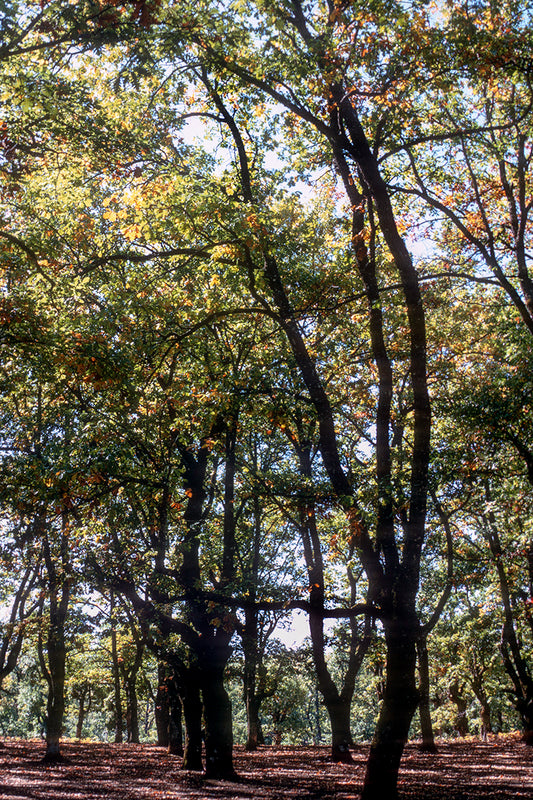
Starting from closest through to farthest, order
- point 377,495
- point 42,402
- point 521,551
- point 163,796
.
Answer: point 377,495 → point 163,796 → point 521,551 → point 42,402

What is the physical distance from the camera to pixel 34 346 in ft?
43.3

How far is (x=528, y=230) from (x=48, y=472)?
1650 cm

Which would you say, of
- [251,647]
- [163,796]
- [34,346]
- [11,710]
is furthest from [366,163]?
[11,710]

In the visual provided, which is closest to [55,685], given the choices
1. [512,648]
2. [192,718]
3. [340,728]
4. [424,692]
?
[192,718]

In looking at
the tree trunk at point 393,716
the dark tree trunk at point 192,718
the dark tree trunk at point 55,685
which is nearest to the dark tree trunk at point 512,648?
the dark tree trunk at point 192,718

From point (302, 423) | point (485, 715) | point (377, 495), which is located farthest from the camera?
point (485, 715)

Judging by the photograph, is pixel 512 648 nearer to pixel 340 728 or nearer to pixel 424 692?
pixel 424 692

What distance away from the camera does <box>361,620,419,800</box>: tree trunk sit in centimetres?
1054

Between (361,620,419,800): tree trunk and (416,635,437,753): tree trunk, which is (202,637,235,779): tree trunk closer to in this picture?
(361,620,419,800): tree trunk

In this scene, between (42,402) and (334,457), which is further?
(42,402)

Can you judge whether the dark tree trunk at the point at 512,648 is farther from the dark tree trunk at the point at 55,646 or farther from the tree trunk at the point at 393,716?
the dark tree trunk at the point at 55,646

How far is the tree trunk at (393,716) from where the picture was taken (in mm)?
10539

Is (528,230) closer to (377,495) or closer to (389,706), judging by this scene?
(377,495)

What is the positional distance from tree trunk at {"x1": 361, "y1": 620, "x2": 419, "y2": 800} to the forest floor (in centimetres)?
224
